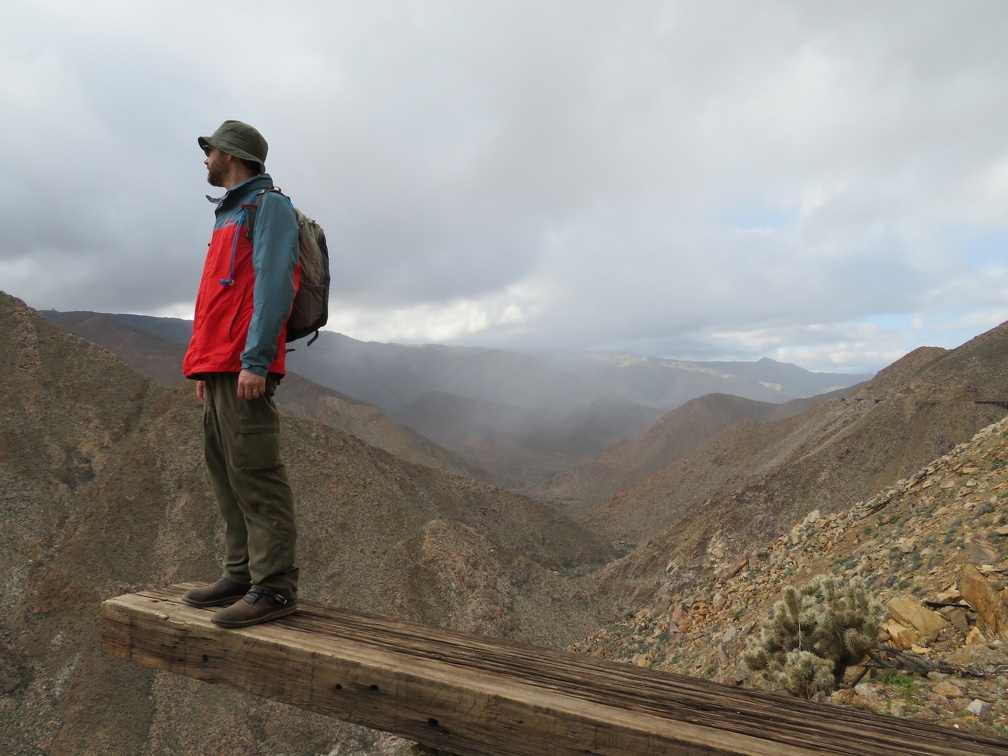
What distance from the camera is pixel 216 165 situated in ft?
11.3

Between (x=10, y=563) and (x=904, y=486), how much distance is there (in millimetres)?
26343

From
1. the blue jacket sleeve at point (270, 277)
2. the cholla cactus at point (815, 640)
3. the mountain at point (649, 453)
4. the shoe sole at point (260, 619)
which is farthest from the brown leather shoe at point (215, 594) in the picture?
the mountain at point (649, 453)

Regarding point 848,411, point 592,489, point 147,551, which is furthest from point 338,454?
point 592,489

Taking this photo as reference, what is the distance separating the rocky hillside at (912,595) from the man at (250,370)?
166 inches

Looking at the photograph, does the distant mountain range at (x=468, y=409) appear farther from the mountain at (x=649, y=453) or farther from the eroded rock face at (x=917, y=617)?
the eroded rock face at (x=917, y=617)

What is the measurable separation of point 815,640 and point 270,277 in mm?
5366

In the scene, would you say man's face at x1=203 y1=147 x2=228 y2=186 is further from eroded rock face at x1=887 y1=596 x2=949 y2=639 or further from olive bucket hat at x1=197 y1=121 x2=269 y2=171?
eroded rock face at x1=887 y1=596 x2=949 y2=639

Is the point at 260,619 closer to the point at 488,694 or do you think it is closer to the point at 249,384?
the point at 249,384

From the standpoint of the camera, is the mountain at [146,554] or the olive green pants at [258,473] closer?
the olive green pants at [258,473]

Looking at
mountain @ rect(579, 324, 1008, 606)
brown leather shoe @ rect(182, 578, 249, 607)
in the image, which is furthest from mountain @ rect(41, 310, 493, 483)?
brown leather shoe @ rect(182, 578, 249, 607)

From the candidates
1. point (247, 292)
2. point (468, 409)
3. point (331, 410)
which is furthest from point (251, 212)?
point (468, 409)

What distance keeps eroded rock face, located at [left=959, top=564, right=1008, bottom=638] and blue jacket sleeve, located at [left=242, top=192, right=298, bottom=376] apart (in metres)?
5.90

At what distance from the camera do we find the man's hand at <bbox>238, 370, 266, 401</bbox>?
2.93 metres

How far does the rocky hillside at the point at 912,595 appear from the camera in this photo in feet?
13.0
